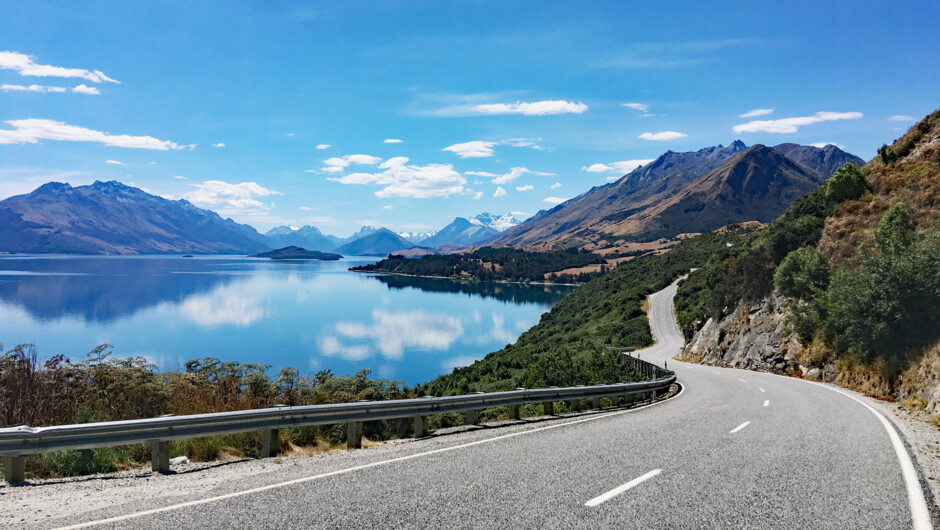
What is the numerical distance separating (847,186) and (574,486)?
4409 centimetres

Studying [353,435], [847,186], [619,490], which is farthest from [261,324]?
[619,490]

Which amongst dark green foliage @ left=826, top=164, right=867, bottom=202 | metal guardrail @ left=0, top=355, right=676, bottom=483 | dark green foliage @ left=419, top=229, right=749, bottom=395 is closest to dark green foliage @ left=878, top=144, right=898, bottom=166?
dark green foliage @ left=826, top=164, right=867, bottom=202

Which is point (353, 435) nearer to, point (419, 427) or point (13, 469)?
point (419, 427)

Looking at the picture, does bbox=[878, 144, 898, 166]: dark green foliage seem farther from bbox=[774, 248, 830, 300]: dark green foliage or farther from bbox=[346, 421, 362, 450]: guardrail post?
bbox=[346, 421, 362, 450]: guardrail post

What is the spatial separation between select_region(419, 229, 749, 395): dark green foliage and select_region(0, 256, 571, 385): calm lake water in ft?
32.2

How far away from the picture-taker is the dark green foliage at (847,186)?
39.2m

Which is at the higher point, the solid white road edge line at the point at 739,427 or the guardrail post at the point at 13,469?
the guardrail post at the point at 13,469

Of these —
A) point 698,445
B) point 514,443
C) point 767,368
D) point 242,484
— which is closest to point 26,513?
point 242,484

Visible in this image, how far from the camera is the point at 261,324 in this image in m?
86.4

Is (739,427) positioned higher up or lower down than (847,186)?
lower down

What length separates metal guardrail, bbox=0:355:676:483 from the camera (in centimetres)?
586

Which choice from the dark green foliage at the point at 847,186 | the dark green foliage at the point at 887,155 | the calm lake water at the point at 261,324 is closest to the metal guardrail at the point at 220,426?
the calm lake water at the point at 261,324

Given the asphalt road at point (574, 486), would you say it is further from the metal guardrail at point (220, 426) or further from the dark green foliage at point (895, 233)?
the dark green foliage at point (895, 233)

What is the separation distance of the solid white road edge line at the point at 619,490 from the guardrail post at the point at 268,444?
189 inches
